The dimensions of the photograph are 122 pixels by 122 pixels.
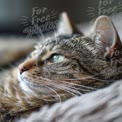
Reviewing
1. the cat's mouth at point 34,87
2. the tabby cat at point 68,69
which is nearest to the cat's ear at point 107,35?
the tabby cat at point 68,69

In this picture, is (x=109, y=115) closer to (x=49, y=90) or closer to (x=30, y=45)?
(x=49, y=90)

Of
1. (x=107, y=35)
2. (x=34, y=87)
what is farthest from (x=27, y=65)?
(x=107, y=35)

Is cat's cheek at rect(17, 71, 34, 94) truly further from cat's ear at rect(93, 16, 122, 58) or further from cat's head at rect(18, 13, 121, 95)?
cat's ear at rect(93, 16, 122, 58)

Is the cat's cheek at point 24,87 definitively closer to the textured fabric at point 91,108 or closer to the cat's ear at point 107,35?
the textured fabric at point 91,108

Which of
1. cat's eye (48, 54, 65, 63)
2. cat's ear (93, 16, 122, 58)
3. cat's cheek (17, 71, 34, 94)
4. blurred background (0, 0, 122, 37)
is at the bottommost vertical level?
cat's cheek (17, 71, 34, 94)

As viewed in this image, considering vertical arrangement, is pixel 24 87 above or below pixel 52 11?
below

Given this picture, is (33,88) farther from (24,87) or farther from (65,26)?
(65,26)

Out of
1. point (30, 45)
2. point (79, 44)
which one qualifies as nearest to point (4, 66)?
point (30, 45)

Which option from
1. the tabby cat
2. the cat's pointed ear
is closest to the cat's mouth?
the tabby cat
